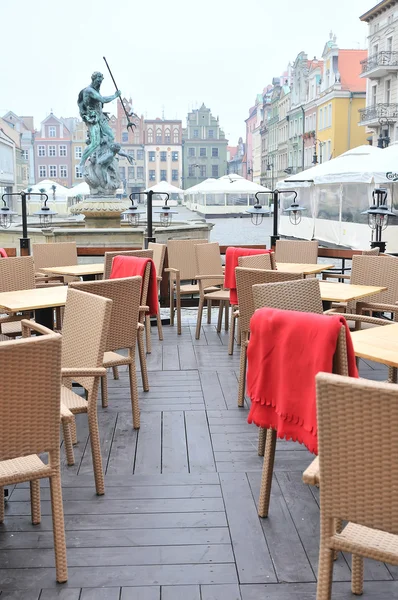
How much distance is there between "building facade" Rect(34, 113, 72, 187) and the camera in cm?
8369

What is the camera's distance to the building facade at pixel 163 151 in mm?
89250

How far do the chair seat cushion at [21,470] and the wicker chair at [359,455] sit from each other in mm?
1077

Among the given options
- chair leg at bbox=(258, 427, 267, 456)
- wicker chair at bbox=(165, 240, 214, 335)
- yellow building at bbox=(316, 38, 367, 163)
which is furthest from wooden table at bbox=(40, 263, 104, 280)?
yellow building at bbox=(316, 38, 367, 163)

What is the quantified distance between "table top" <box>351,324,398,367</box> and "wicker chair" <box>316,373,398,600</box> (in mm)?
1096

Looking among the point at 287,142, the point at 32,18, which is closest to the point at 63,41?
the point at 32,18

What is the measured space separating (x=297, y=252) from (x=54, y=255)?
253 cm

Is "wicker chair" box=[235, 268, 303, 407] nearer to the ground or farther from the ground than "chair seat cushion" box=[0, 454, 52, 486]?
farther from the ground

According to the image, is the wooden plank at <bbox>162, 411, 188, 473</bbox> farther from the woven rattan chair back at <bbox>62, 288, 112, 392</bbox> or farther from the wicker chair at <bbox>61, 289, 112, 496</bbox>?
the woven rattan chair back at <bbox>62, 288, 112, 392</bbox>

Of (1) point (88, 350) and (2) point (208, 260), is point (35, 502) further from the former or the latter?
(2) point (208, 260)

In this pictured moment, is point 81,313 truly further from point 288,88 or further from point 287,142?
point 288,88

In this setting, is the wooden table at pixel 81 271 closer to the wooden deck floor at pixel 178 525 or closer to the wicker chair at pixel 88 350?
the wooden deck floor at pixel 178 525

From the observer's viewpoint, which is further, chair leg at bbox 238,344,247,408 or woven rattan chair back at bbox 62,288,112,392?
chair leg at bbox 238,344,247,408

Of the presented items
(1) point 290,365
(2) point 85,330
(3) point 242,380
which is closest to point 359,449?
(1) point 290,365

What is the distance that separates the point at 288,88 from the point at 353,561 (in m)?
61.6
